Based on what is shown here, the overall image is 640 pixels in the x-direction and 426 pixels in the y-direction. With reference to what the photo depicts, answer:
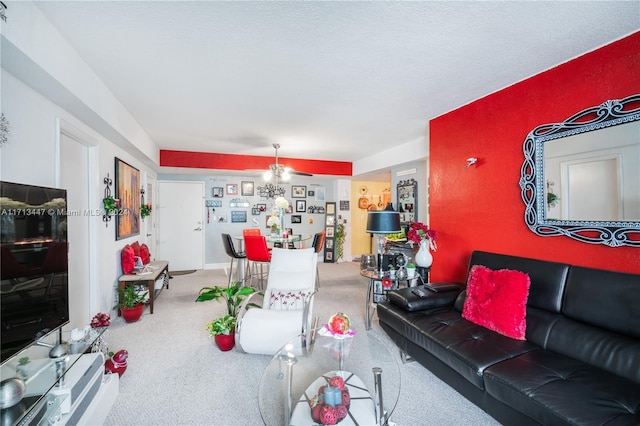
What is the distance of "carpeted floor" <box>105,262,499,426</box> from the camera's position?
5.93ft

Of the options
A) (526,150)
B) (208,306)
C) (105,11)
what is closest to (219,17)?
(105,11)

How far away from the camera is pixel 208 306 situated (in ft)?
12.7

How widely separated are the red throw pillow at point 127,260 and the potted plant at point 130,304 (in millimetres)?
331

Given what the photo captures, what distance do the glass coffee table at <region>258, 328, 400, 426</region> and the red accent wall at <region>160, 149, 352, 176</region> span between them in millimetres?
4339

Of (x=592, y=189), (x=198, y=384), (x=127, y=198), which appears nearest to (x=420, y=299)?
(x=592, y=189)

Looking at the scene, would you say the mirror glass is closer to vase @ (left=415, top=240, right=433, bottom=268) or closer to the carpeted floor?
vase @ (left=415, top=240, right=433, bottom=268)

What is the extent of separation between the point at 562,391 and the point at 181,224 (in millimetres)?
6287

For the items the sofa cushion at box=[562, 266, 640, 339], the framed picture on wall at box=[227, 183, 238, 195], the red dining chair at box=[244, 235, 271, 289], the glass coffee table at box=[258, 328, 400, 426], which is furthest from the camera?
the framed picture on wall at box=[227, 183, 238, 195]

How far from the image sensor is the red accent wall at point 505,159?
1975mm

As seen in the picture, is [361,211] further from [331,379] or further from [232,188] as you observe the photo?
[331,379]

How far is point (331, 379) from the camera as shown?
153cm

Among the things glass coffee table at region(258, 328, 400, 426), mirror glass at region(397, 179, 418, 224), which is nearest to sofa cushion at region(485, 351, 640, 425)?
glass coffee table at region(258, 328, 400, 426)

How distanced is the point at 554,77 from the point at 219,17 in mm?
2606

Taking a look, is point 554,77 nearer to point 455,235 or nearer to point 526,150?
point 526,150
